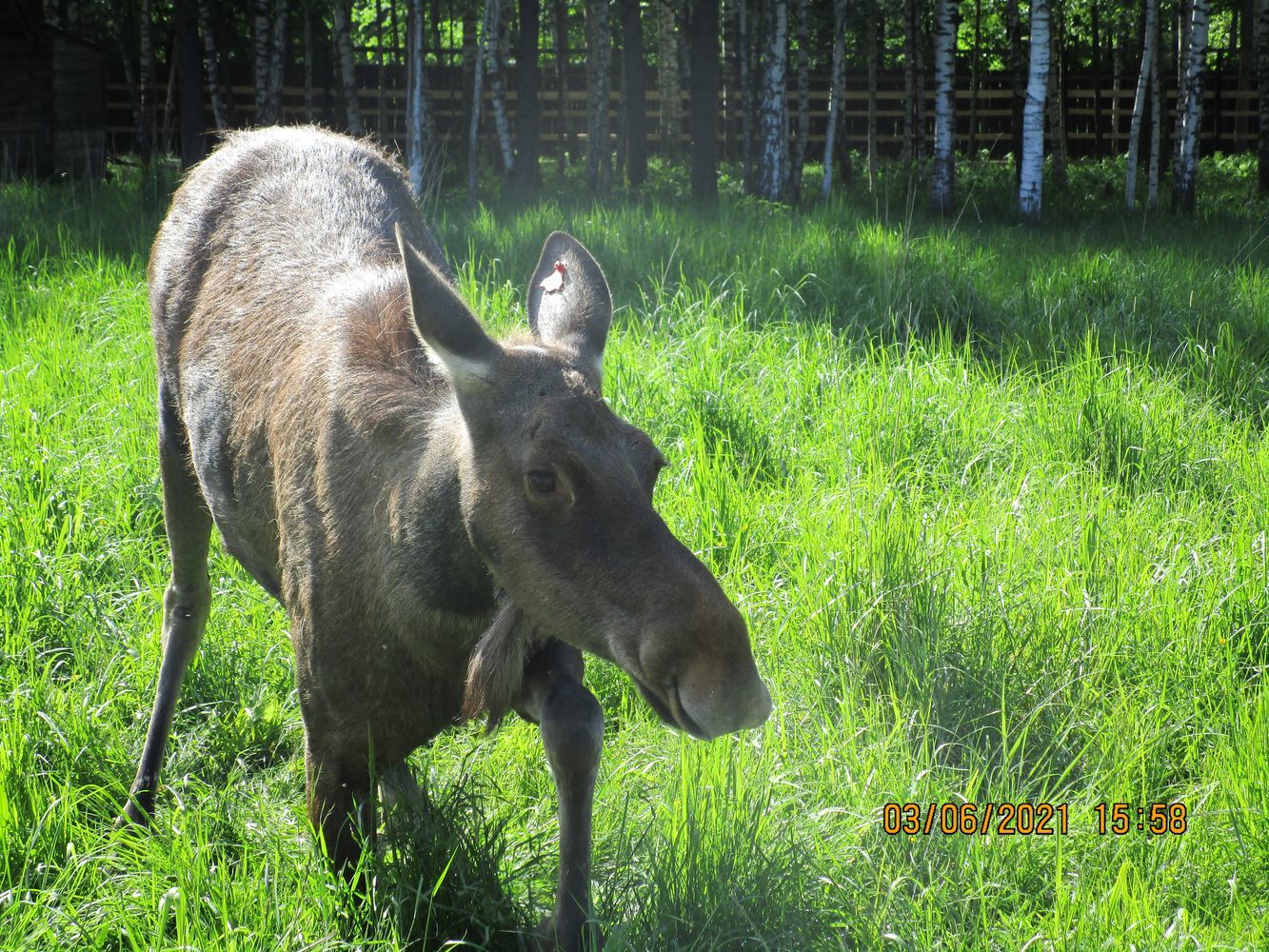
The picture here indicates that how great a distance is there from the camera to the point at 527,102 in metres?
15.3

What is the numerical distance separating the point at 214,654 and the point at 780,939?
218 centimetres

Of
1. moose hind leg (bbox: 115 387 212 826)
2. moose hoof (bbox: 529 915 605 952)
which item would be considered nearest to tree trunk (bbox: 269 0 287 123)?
moose hind leg (bbox: 115 387 212 826)

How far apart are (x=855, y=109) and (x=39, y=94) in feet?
59.5

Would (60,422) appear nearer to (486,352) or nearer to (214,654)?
(214,654)

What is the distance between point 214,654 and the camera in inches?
149

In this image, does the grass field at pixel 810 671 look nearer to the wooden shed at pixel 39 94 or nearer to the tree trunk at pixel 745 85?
the tree trunk at pixel 745 85

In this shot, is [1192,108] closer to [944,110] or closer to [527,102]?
[944,110]

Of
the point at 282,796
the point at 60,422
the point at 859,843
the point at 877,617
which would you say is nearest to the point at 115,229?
→ the point at 60,422

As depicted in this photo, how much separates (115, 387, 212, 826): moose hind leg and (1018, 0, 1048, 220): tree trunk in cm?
984

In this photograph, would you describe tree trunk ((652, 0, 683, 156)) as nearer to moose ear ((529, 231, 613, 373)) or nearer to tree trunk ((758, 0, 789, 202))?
tree trunk ((758, 0, 789, 202))

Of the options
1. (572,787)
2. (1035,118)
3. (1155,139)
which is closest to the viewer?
(572,787)

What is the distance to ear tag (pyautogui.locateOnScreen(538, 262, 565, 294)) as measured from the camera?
2.82 m

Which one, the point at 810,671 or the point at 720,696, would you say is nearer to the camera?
Answer: the point at 720,696
